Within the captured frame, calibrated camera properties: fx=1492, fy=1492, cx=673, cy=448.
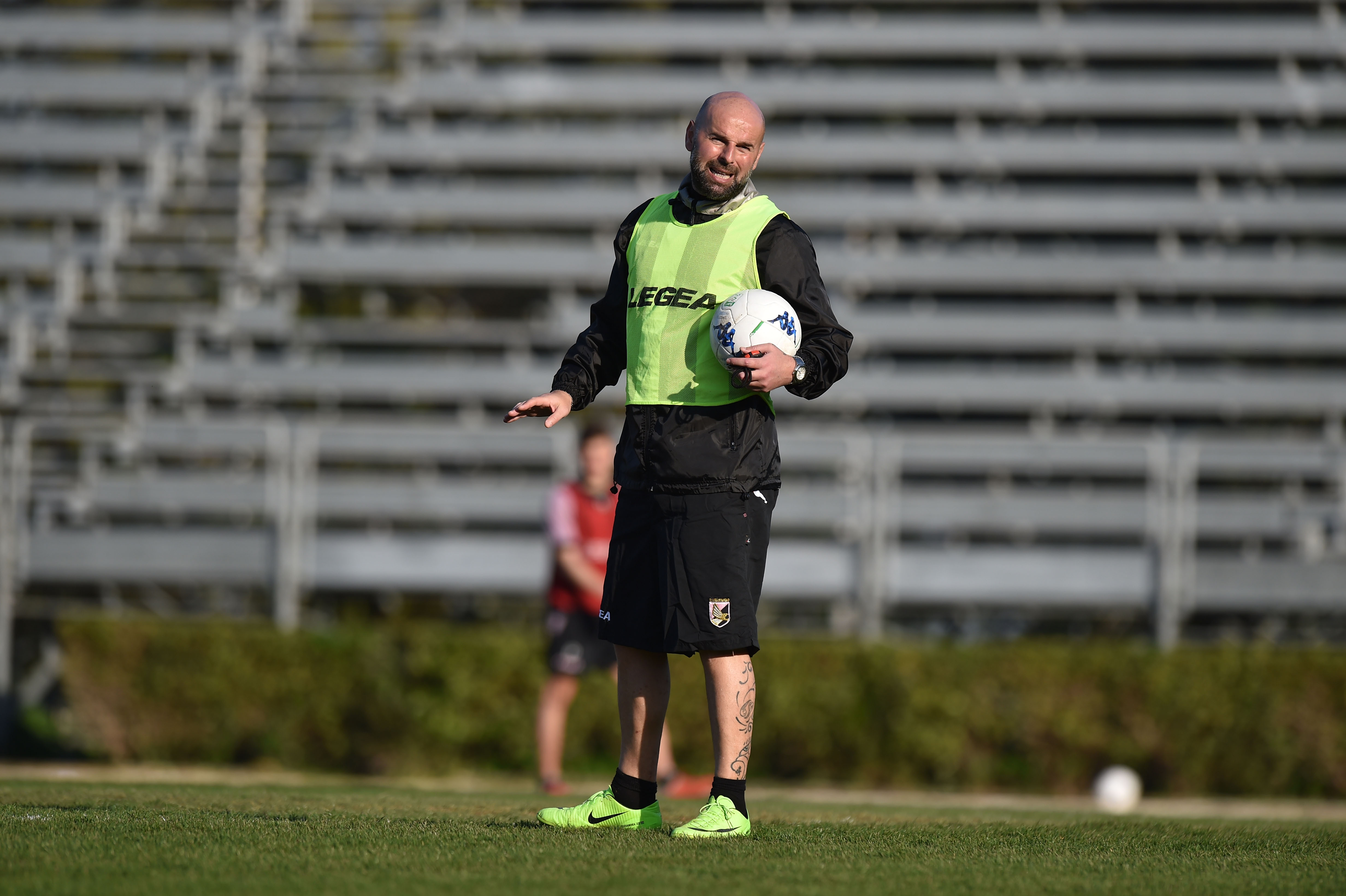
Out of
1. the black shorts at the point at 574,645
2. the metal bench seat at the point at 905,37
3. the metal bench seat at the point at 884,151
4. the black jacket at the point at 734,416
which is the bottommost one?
the black shorts at the point at 574,645

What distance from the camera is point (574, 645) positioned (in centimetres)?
716

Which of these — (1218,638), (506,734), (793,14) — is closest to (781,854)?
(506,734)

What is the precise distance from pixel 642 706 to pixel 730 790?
32cm

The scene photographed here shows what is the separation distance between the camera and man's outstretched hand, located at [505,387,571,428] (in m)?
3.80

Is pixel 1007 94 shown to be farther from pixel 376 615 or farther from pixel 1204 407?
pixel 376 615

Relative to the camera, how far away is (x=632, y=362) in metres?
3.94

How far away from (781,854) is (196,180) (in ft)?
36.8

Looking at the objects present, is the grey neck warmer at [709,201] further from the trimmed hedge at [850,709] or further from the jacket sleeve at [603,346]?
the trimmed hedge at [850,709]

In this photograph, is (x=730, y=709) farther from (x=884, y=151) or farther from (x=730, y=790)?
(x=884, y=151)

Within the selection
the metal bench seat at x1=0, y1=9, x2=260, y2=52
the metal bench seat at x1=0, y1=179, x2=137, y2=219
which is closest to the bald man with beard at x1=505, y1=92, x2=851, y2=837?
the metal bench seat at x1=0, y1=179, x2=137, y2=219

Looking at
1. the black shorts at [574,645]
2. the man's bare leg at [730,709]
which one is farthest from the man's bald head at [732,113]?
the black shorts at [574,645]

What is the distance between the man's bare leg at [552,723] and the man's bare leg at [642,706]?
3138 mm

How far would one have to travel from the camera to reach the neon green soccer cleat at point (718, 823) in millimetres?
3664

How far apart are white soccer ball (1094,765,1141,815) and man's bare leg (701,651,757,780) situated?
468 cm
